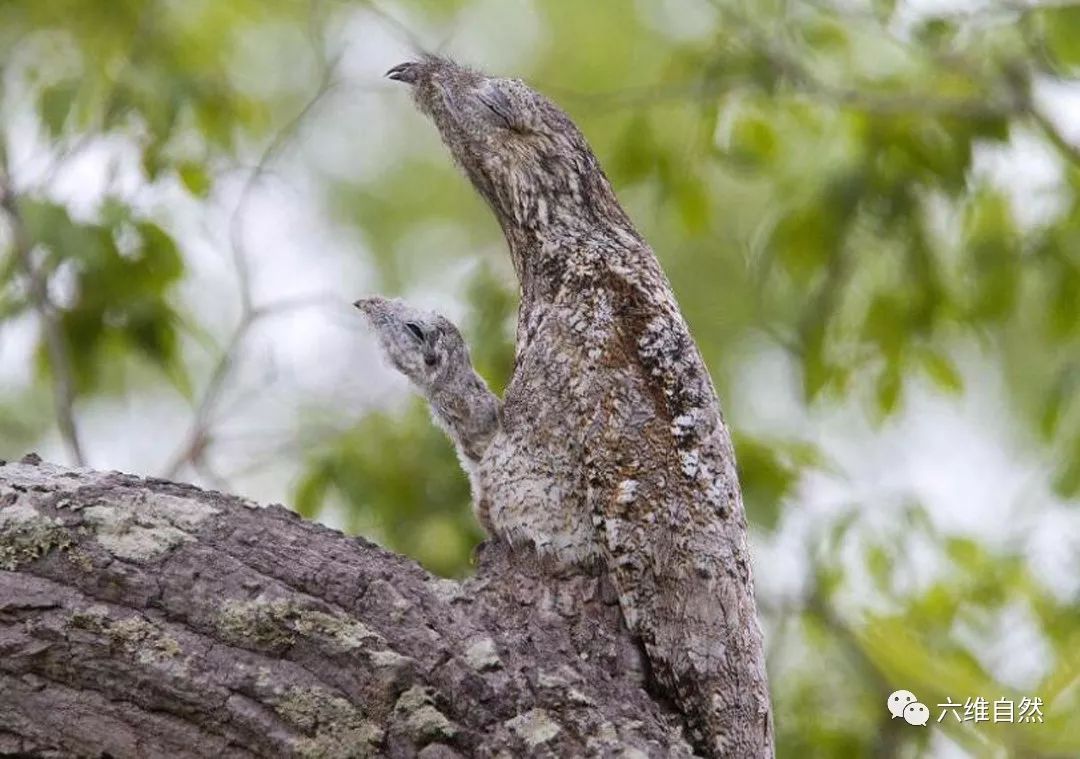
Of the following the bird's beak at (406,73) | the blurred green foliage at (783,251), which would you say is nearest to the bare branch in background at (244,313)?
the blurred green foliage at (783,251)

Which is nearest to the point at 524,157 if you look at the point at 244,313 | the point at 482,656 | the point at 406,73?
the point at 406,73

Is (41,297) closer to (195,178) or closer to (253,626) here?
(195,178)

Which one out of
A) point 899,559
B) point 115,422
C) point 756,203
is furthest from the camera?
point 756,203

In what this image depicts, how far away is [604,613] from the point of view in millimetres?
2928

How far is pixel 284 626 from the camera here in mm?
2699

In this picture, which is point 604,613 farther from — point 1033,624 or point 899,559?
point 1033,624

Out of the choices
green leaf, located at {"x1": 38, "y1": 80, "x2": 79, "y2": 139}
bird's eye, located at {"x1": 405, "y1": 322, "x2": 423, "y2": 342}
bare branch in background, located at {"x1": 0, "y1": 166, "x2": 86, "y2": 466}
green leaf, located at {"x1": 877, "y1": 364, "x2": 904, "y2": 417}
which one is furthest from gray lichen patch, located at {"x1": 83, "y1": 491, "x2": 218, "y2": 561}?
green leaf, located at {"x1": 877, "y1": 364, "x2": 904, "y2": 417}

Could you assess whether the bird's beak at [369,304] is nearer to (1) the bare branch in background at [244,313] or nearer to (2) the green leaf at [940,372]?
(1) the bare branch in background at [244,313]

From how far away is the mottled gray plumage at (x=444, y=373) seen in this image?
3.15m

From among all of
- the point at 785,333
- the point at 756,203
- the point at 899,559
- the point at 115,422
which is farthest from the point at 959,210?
the point at 115,422

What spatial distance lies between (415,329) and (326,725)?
92 cm

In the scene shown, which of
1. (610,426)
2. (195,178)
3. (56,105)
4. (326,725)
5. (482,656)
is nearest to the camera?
(326,725)

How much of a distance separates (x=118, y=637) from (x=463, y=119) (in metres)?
1.29

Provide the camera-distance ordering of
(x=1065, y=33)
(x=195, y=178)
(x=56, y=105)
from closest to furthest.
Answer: (x=56, y=105) → (x=1065, y=33) → (x=195, y=178)
